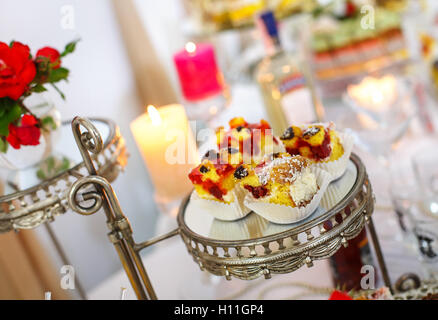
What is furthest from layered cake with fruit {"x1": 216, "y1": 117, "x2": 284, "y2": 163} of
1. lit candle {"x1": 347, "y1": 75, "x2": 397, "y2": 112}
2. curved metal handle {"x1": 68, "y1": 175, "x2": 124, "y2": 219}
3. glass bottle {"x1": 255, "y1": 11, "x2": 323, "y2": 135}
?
glass bottle {"x1": 255, "y1": 11, "x2": 323, "y2": 135}

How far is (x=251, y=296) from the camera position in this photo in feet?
2.73

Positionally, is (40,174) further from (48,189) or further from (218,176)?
(218,176)

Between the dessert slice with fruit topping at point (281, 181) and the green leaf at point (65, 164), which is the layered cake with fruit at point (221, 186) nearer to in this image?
the dessert slice with fruit topping at point (281, 181)

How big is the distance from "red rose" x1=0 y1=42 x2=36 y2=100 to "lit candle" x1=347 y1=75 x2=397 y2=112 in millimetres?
696

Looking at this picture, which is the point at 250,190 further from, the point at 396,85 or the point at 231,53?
the point at 231,53

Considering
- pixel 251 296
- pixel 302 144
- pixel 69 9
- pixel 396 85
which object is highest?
pixel 69 9

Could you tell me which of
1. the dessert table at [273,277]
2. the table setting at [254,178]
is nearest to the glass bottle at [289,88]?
the table setting at [254,178]

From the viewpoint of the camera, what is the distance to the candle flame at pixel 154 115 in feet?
2.82

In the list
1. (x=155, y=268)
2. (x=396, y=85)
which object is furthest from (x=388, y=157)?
(x=155, y=268)

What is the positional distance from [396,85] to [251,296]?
23.7 inches

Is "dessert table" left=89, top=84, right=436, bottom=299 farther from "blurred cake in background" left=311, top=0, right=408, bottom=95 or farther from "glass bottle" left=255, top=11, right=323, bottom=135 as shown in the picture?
"blurred cake in background" left=311, top=0, right=408, bottom=95

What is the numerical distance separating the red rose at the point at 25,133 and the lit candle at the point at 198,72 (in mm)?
A: 684

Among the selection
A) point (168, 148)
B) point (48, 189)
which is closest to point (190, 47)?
point (168, 148)

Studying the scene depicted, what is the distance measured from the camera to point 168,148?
0.96 m
